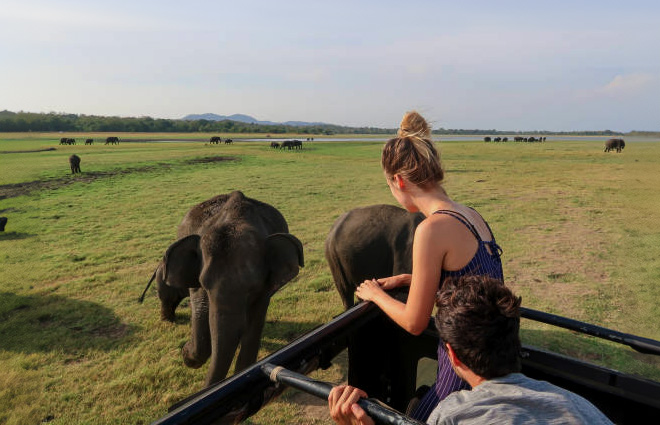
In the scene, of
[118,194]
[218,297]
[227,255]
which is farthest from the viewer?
[118,194]

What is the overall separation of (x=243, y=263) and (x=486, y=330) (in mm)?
2691

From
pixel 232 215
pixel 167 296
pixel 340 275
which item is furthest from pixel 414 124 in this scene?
pixel 167 296

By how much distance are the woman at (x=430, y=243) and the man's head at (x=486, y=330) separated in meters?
0.42

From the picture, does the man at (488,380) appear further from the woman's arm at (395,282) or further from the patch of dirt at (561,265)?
the patch of dirt at (561,265)

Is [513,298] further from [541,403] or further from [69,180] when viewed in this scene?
[69,180]

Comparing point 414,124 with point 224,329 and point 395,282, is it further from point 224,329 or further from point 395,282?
point 224,329

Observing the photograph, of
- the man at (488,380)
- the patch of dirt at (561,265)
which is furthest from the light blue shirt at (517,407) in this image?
the patch of dirt at (561,265)

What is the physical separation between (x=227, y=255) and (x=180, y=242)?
1.94ft

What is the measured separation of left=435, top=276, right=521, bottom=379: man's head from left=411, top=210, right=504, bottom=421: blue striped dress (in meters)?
0.48

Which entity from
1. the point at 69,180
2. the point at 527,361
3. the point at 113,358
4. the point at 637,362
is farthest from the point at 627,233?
the point at 69,180

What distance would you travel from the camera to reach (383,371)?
101 inches

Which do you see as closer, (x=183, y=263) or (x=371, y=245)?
(x=183, y=263)

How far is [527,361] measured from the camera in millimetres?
2197

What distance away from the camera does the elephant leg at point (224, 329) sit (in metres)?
3.22
